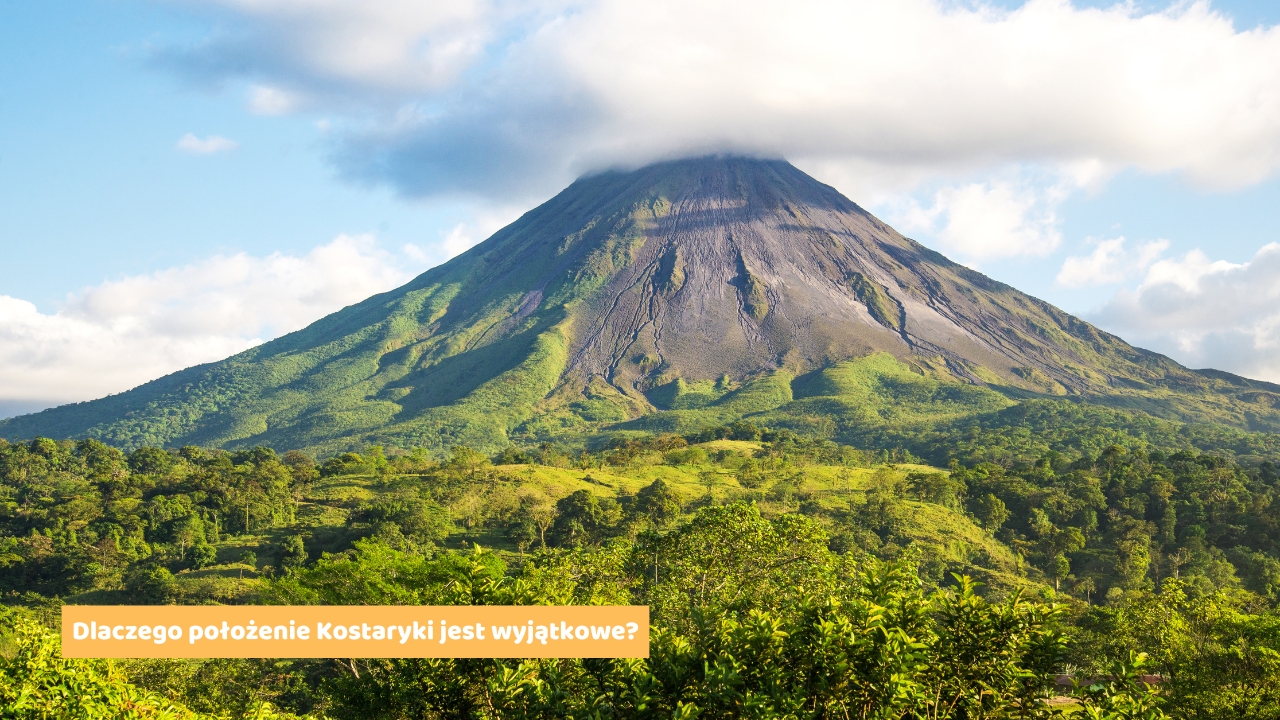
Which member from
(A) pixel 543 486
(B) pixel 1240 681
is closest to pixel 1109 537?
(A) pixel 543 486

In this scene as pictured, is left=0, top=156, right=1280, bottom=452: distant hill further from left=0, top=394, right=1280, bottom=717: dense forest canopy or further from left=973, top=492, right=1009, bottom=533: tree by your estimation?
left=973, top=492, right=1009, bottom=533: tree

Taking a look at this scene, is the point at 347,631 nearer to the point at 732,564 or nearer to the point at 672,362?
the point at 732,564

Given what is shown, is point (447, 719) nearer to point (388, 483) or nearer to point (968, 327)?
point (388, 483)

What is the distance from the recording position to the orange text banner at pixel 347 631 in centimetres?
927

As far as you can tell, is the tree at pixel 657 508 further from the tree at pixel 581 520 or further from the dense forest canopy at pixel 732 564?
the tree at pixel 581 520

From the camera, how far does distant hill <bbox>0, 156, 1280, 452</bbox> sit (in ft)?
462

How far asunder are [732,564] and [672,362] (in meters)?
142

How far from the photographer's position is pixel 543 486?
229 ft

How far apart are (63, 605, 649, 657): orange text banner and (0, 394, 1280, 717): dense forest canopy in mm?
454

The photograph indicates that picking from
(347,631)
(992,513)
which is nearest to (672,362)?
(992,513)

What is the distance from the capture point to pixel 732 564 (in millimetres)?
21625

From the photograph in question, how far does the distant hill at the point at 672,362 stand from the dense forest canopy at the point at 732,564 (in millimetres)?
24437

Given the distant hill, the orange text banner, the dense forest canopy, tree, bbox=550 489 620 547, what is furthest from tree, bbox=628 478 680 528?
the distant hill

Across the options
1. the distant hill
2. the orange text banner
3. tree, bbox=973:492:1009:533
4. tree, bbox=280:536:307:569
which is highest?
the distant hill
